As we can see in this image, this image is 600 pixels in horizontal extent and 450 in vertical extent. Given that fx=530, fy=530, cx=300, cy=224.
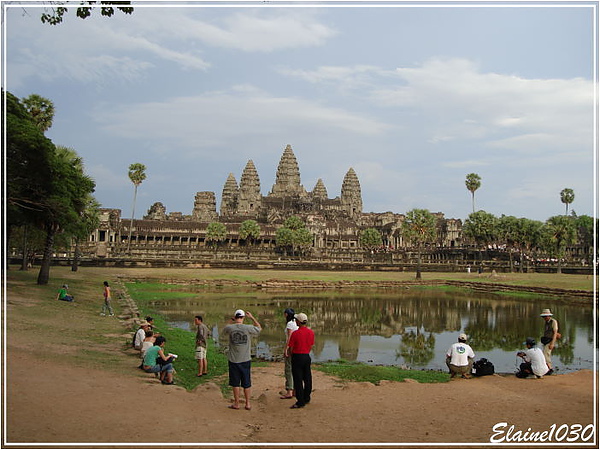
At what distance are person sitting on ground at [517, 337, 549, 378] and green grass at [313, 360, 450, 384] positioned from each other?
1.88m

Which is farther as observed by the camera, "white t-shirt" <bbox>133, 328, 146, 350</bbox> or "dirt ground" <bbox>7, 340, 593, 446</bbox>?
"white t-shirt" <bbox>133, 328, 146, 350</bbox>

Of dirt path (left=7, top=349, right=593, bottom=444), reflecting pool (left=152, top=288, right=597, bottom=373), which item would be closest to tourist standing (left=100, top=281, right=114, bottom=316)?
reflecting pool (left=152, top=288, right=597, bottom=373)

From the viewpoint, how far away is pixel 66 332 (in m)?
16.0

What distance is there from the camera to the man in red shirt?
959 cm

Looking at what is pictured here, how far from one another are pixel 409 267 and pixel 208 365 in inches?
2278

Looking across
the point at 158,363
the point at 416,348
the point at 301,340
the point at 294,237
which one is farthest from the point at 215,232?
the point at 301,340

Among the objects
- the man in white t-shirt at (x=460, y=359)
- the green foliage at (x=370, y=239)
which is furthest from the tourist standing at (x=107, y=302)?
the green foliage at (x=370, y=239)

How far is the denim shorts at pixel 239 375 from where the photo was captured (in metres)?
9.38

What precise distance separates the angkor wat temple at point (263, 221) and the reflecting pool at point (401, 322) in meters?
55.6

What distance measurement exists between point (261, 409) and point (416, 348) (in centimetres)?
1166

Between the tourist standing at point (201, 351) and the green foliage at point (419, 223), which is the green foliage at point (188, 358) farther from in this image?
the green foliage at point (419, 223)

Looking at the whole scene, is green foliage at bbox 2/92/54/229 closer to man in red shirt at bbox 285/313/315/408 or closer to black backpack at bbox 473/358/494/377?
man in red shirt at bbox 285/313/315/408

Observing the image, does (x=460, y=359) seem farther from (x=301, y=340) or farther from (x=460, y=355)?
(x=301, y=340)

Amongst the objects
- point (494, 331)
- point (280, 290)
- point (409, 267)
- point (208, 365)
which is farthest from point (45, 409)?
point (409, 267)
